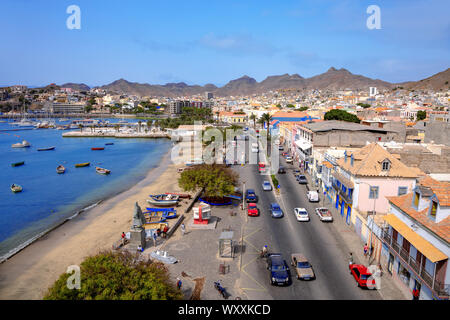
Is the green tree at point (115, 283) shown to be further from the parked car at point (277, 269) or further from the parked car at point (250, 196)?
the parked car at point (250, 196)

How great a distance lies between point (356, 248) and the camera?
22844mm

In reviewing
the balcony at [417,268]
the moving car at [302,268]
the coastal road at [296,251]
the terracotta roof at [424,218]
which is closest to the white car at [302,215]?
the coastal road at [296,251]

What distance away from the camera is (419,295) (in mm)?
15805

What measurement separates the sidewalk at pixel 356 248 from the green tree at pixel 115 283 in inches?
461

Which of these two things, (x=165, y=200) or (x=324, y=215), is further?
(x=165, y=200)

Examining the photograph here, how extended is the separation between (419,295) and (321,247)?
7.68 metres

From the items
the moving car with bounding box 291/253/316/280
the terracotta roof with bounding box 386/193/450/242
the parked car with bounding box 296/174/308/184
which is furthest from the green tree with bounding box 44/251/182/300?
the parked car with bounding box 296/174/308/184

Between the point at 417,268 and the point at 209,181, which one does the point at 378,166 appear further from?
the point at 209,181

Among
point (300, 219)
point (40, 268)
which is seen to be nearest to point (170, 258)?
point (40, 268)

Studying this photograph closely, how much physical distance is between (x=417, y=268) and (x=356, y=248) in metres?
7.25

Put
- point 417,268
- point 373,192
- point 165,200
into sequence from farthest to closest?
point 165,200 < point 373,192 < point 417,268

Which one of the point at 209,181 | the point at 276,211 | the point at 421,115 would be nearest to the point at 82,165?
the point at 209,181

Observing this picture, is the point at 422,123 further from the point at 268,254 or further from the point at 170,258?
the point at 170,258
